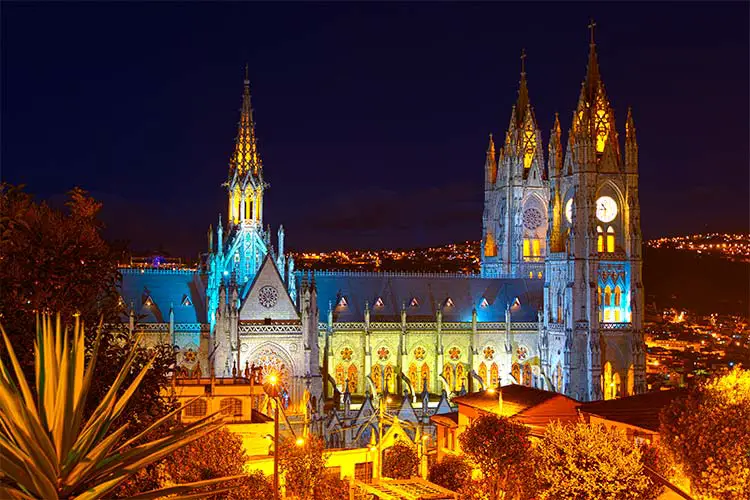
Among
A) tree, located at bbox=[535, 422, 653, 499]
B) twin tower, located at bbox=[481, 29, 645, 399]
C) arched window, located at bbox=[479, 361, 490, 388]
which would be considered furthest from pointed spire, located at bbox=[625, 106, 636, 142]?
tree, located at bbox=[535, 422, 653, 499]

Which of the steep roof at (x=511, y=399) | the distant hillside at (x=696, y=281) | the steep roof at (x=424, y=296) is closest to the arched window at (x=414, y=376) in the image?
the steep roof at (x=424, y=296)

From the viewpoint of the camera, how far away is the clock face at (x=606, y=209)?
7538cm

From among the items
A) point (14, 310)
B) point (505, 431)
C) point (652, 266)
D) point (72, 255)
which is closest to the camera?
point (14, 310)

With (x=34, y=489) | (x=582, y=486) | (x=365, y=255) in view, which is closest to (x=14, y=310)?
(x=34, y=489)

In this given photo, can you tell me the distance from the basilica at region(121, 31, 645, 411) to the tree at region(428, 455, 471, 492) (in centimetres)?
1968

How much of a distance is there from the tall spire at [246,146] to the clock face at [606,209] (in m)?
28.7

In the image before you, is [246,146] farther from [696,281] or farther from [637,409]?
[696,281]

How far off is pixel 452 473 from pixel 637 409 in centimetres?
1009

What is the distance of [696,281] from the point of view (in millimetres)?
131625

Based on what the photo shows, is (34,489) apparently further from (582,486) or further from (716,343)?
(716,343)

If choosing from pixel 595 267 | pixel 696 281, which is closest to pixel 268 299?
pixel 595 267

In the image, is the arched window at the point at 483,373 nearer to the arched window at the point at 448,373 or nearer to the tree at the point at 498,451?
the arched window at the point at 448,373

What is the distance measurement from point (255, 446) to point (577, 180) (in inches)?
1547

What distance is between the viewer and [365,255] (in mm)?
144500
